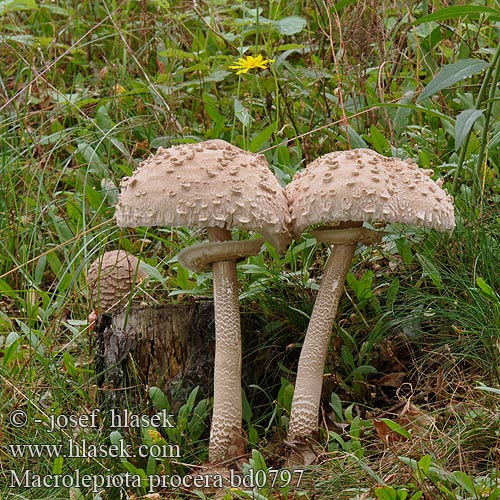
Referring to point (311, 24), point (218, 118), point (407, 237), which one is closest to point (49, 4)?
point (311, 24)

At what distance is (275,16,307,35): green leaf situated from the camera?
17.0ft

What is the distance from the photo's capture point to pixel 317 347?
3.38m

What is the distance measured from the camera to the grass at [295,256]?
10.6 feet

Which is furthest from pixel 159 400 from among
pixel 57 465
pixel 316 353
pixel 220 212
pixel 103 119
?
pixel 103 119

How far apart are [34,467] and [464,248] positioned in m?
2.02

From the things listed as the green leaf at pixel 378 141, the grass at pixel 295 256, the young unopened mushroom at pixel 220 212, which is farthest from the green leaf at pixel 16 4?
the young unopened mushroom at pixel 220 212

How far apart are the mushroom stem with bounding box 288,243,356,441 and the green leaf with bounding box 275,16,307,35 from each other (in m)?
2.20

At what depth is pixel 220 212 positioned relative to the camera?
295 centimetres

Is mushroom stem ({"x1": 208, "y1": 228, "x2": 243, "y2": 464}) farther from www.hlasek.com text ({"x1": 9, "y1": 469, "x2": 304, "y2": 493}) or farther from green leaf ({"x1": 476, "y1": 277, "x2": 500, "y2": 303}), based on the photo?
green leaf ({"x1": 476, "y1": 277, "x2": 500, "y2": 303})

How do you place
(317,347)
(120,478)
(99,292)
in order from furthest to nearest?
1. (99,292)
2. (317,347)
3. (120,478)

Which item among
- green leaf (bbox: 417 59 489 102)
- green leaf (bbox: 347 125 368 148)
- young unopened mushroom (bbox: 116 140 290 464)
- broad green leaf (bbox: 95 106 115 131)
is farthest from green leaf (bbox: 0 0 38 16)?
green leaf (bbox: 417 59 489 102)

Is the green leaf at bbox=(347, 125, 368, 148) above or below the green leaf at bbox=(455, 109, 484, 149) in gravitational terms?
below

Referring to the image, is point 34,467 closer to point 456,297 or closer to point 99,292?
point 99,292

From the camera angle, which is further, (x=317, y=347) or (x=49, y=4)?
(x=49, y=4)
